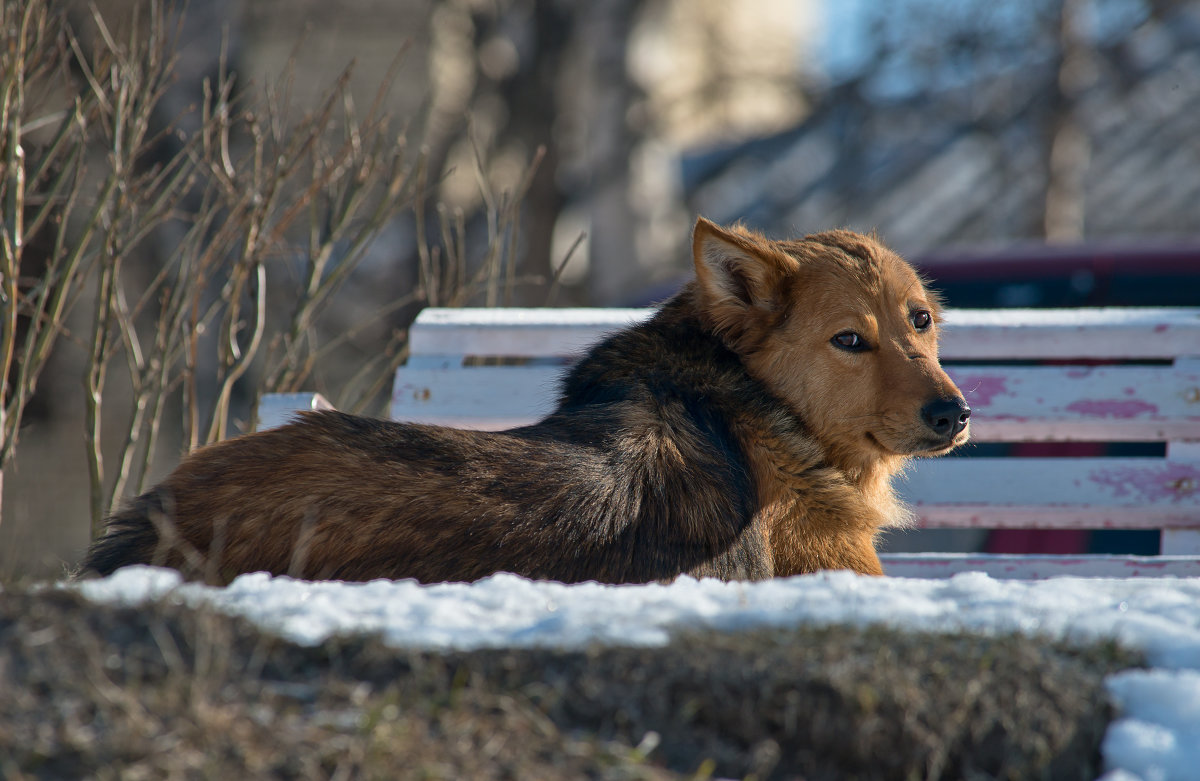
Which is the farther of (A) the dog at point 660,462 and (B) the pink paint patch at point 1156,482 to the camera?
(B) the pink paint patch at point 1156,482

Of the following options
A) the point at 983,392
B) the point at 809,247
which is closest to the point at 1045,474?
the point at 983,392

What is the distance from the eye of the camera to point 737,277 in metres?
4.02

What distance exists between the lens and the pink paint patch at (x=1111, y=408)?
15.7 ft

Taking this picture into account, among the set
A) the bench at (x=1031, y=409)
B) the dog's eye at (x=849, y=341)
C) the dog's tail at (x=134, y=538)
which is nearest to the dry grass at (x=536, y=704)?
the dog's tail at (x=134, y=538)

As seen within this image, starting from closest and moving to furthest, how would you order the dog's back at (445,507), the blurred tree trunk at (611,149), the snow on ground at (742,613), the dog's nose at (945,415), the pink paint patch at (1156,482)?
the snow on ground at (742,613), the dog's back at (445,507), the dog's nose at (945,415), the pink paint patch at (1156,482), the blurred tree trunk at (611,149)

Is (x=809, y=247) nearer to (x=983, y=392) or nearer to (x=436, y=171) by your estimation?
(x=983, y=392)

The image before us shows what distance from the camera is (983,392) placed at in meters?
4.94

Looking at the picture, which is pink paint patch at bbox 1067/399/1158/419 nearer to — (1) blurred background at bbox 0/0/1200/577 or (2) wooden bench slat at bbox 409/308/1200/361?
(2) wooden bench slat at bbox 409/308/1200/361

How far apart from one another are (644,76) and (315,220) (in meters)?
8.30

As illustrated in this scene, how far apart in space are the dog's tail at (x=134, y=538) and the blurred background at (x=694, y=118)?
8.29 m

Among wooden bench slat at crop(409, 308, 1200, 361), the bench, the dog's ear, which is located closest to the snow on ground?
the dog's ear

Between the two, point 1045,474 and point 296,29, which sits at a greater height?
point 296,29

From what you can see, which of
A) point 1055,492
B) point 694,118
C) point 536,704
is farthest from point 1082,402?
point 694,118

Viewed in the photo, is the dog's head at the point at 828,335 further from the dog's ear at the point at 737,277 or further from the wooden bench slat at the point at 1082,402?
the wooden bench slat at the point at 1082,402
